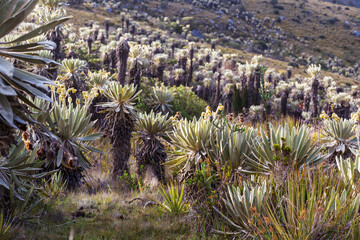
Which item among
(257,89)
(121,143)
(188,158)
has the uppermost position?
(188,158)

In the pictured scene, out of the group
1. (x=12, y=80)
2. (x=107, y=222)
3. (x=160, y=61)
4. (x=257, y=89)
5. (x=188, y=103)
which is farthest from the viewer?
(x=160, y=61)

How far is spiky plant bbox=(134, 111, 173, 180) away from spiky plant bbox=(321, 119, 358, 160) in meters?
3.24

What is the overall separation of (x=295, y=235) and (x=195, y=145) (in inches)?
88.3

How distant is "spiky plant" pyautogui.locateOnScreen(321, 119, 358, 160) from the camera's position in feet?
17.8

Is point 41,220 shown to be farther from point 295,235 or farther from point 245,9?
point 245,9

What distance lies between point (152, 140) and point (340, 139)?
12.4 feet

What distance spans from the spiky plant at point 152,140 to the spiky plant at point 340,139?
10.6 ft

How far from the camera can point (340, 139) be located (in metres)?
5.51

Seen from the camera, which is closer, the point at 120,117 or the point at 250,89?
the point at 120,117

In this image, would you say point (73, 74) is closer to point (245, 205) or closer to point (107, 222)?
point (107, 222)

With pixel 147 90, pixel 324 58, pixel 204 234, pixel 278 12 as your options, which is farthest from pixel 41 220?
pixel 278 12

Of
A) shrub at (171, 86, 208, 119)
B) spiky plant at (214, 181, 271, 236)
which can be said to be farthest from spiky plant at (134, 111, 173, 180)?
shrub at (171, 86, 208, 119)

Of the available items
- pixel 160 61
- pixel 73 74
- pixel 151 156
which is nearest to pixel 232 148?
pixel 151 156

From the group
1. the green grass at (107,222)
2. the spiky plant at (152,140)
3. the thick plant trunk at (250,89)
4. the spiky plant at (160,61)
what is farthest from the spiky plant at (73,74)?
the thick plant trunk at (250,89)
